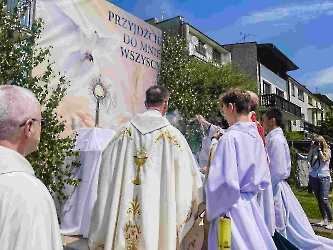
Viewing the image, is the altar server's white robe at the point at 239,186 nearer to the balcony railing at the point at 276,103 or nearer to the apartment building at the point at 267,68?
the apartment building at the point at 267,68

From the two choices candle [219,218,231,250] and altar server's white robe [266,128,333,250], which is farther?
altar server's white robe [266,128,333,250]

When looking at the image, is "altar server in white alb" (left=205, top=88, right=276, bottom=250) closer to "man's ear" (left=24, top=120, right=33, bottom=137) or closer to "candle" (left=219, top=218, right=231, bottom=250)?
"candle" (left=219, top=218, right=231, bottom=250)

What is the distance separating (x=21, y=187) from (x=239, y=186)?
6.39ft

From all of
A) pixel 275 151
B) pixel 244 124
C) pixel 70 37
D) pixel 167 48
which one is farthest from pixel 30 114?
pixel 167 48

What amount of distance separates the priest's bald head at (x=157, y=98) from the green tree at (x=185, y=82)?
32.0ft

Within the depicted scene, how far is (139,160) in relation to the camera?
3.45m

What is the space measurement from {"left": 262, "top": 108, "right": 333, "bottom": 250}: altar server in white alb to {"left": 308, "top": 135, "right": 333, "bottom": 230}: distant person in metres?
2.38

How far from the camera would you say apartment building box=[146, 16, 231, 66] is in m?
19.5

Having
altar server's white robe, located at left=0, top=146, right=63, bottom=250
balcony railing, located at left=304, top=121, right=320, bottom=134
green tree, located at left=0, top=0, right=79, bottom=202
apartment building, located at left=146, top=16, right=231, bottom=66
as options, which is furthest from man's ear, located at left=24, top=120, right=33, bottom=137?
balcony railing, located at left=304, top=121, right=320, bottom=134

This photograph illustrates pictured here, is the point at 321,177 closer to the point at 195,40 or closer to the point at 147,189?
the point at 147,189

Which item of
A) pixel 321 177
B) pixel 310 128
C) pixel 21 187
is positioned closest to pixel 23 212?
pixel 21 187

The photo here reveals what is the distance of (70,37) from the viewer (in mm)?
→ 10391

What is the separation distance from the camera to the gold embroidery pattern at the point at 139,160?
11.1 ft

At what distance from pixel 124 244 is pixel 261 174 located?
137 cm
